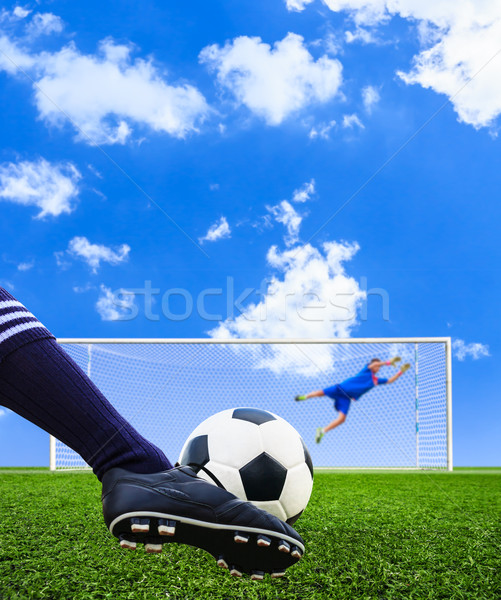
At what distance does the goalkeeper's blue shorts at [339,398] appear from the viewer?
21.6ft

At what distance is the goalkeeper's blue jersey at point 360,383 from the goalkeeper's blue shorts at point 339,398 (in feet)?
0.15

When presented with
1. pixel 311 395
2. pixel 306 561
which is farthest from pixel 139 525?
pixel 311 395

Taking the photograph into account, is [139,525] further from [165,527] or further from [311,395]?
[311,395]

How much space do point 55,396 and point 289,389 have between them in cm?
563

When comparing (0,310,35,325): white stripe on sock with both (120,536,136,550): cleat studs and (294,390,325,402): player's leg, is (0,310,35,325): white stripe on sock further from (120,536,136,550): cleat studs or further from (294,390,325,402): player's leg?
(294,390,325,402): player's leg

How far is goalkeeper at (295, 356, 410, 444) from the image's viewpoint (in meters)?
6.59

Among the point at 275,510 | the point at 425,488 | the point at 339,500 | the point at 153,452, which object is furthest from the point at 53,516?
the point at 425,488

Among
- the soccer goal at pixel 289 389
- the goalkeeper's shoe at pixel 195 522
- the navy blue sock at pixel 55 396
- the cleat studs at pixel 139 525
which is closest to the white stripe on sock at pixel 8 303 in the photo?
the navy blue sock at pixel 55 396

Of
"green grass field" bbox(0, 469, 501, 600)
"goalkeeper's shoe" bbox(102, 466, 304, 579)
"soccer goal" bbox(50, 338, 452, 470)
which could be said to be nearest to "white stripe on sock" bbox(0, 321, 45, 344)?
"goalkeeper's shoe" bbox(102, 466, 304, 579)

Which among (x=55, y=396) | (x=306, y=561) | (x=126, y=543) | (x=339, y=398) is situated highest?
(x=339, y=398)

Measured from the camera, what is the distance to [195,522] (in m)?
1.30

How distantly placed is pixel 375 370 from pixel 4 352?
19.7ft

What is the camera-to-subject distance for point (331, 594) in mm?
1506

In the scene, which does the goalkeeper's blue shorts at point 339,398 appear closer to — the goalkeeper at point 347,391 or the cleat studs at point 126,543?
the goalkeeper at point 347,391
